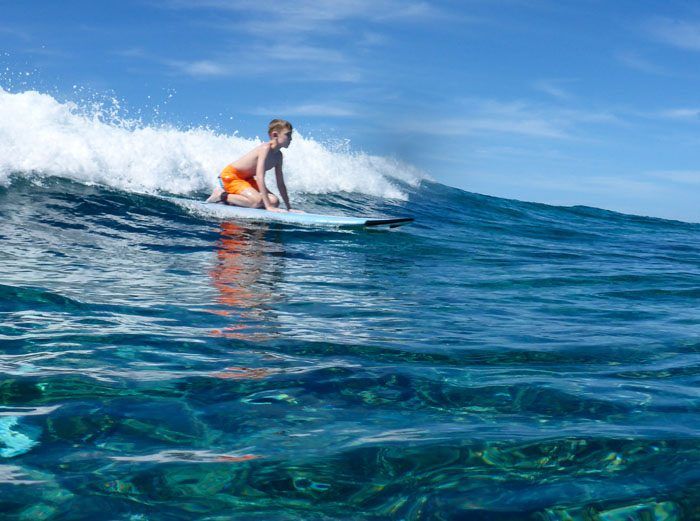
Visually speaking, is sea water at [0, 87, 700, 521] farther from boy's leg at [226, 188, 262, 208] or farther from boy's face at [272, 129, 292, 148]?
boy's leg at [226, 188, 262, 208]

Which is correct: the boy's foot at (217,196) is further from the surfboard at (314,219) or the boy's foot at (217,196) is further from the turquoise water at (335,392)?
the turquoise water at (335,392)

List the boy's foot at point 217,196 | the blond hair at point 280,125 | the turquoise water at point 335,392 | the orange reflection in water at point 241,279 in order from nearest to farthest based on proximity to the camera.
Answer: the turquoise water at point 335,392, the orange reflection in water at point 241,279, the blond hair at point 280,125, the boy's foot at point 217,196

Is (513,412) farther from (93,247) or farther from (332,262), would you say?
(93,247)

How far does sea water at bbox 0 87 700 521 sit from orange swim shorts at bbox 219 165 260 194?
108 inches

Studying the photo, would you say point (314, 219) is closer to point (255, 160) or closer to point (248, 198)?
point (248, 198)

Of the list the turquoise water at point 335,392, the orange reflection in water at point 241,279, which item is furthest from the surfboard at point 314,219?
the turquoise water at point 335,392

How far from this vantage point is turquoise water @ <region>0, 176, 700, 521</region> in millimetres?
1900

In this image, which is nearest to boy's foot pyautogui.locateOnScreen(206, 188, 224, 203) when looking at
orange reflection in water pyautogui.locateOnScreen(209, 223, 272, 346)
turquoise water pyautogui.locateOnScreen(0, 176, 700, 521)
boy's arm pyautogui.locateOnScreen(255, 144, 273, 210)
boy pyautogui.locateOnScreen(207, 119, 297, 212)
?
boy pyautogui.locateOnScreen(207, 119, 297, 212)

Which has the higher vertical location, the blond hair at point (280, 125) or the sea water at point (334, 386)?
the blond hair at point (280, 125)

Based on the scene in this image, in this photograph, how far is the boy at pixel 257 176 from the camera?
9531 mm

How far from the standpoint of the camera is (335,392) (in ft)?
9.26

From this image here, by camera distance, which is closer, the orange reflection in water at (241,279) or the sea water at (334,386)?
the sea water at (334,386)

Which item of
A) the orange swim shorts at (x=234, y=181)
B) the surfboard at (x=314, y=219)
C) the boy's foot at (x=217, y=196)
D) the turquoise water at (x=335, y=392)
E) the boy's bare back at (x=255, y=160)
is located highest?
the boy's bare back at (x=255, y=160)

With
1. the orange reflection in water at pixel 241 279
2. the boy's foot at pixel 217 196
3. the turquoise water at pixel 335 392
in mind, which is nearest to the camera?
the turquoise water at pixel 335 392
